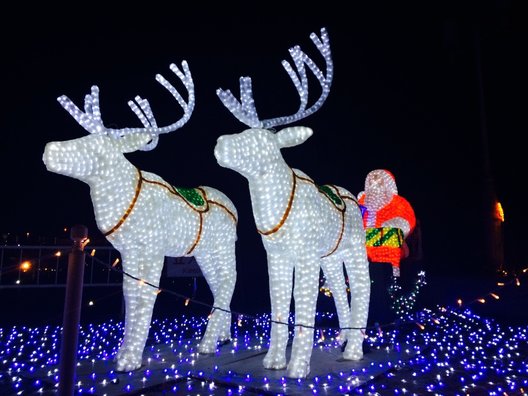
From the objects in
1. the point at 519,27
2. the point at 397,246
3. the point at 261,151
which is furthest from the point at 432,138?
the point at 261,151

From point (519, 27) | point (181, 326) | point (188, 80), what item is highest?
point (519, 27)

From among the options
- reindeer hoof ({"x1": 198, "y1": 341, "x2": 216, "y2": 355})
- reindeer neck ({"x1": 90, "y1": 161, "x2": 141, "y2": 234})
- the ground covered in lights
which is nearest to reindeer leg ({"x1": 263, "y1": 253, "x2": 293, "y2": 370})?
the ground covered in lights

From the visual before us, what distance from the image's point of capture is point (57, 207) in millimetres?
8570

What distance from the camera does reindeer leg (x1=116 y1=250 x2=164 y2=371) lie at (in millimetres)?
3932

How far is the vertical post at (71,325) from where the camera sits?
92.9 inches

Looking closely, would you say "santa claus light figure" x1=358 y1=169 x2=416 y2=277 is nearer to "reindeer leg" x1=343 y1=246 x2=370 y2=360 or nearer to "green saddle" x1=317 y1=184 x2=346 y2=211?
"reindeer leg" x1=343 y1=246 x2=370 y2=360

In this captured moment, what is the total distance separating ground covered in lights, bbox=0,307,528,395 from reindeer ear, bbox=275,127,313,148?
1.52m

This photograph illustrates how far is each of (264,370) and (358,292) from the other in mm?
1196

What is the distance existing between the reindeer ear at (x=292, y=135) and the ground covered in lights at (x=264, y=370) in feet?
4.99

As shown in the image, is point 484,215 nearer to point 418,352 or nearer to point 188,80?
point 418,352

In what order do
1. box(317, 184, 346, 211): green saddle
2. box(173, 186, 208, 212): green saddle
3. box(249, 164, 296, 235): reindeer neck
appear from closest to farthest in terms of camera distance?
box(249, 164, 296, 235): reindeer neck
box(317, 184, 346, 211): green saddle
box(173, 186, 208, 212): green saddle

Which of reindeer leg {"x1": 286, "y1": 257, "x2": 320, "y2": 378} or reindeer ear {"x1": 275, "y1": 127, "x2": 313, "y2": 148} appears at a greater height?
reindeer ear {"x1": 275, "y1": 127, "x2": 313, "y2": 148}

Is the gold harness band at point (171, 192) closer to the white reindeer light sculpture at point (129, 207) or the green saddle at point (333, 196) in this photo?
the white reindeer light sculpture at point (129, 207)

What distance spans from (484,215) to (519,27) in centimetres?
444
